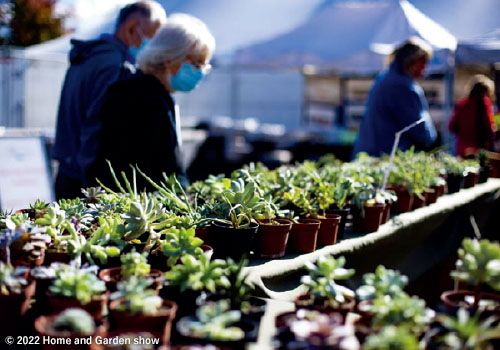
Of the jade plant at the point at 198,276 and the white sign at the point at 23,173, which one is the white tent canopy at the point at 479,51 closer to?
the white sign at the point at 23,173

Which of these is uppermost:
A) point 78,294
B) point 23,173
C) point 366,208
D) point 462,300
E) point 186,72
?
point 186,72

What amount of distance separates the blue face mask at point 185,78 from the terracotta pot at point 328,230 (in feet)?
3.62

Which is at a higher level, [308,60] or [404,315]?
[404,315]

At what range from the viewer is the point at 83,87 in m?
3.31

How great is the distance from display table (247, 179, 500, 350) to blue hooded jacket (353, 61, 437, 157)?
56cm

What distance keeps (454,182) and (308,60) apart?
3.96m

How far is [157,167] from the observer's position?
2.70 meters

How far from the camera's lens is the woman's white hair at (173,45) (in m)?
2.77

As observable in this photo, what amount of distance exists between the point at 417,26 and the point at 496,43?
114cm

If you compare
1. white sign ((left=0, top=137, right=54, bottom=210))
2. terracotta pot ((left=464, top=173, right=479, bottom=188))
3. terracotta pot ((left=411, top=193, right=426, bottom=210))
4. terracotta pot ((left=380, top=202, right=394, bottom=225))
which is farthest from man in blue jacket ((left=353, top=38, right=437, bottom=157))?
white sign ((left=0, top=137, right=54, bottom=210))

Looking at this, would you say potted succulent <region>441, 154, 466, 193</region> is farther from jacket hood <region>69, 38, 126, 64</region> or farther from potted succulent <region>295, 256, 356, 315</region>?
potted succulent <region>295, 256, 356, 315</region>

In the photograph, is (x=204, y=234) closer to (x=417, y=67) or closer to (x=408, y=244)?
(x=408, y=244)

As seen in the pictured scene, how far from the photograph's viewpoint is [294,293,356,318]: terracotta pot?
4.07 feet

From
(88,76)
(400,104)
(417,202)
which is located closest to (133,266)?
(417,202)
